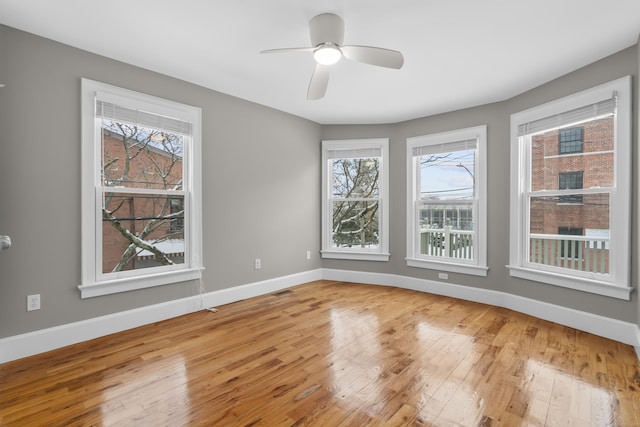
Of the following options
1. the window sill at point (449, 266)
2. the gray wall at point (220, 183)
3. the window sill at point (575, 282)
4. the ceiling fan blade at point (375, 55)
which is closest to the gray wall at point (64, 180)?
the gray wall at point (220, 183)

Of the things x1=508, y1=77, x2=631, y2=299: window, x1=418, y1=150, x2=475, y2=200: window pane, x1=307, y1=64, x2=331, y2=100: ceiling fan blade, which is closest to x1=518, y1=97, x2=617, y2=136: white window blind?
x1=508, y1=77, x2=631, y2=299: window

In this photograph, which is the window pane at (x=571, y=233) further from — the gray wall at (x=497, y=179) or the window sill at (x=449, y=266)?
the window sill at (x=449, y=266)

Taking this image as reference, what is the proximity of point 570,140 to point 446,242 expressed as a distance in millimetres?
1791

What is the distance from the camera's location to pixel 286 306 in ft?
11.8

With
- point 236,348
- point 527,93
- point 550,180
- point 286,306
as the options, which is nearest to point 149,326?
point 236,348

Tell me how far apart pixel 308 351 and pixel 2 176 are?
265 cm

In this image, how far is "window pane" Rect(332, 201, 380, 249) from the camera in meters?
4.81

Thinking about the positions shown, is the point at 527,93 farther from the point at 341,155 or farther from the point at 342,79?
the point at 341,155

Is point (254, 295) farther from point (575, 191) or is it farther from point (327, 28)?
point (575, 191)

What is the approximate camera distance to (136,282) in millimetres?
2928

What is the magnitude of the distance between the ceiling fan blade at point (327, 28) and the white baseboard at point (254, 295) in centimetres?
285

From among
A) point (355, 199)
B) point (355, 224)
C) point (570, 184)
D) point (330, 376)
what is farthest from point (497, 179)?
point (330, 376)

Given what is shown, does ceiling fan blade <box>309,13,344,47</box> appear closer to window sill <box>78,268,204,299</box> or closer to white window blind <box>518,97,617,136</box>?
white window blind <box>518,97,617,136</box>

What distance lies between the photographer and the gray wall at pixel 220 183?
235 cm
